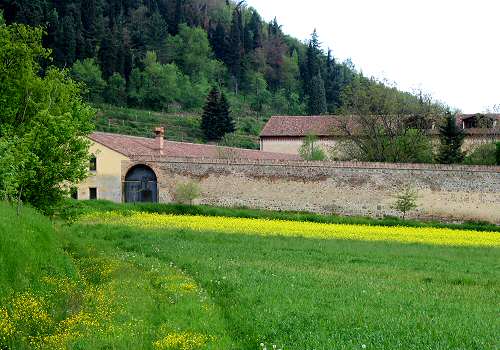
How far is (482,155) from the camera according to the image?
157 ft

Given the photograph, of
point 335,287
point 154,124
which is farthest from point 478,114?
point 335,287

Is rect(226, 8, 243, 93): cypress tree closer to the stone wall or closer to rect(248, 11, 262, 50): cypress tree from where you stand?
rect(248, 11, 262, 50): cypress tree

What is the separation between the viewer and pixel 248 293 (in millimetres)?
11258

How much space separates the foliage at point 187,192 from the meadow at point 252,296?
1663 centimetres

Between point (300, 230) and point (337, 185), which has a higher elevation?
point (337, 185)

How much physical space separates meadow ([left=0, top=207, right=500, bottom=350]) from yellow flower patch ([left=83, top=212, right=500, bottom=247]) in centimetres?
350

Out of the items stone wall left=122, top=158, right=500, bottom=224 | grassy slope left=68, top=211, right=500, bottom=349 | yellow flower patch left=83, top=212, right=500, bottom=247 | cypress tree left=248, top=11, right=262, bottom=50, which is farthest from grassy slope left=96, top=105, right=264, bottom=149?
grassy slope left=68, top=211, right=500, bottom=349

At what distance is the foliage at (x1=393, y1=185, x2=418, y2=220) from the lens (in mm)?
35562

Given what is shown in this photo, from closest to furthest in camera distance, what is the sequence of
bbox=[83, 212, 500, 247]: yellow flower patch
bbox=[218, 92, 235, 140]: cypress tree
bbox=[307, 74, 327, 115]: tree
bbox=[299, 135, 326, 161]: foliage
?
bbox=[83, 212, 500, 247]: yellow flower patch, bbox=[299, 135, 326, 161]: foliage, bbox=[218, 92, 235, 140]: cypress tree, bbox=[307, 74, 327, 115]: tree

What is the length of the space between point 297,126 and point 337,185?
94.4 ft

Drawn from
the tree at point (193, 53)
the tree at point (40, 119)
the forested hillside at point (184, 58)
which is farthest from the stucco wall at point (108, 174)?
the tree at point (193, 53)

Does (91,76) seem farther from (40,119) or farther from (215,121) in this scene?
(40,119)

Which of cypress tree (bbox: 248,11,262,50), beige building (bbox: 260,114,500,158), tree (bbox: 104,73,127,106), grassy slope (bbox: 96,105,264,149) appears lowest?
beige building (bbox: 260,114,500,158)

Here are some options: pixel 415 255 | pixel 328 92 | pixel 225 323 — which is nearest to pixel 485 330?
pixel 225 323
